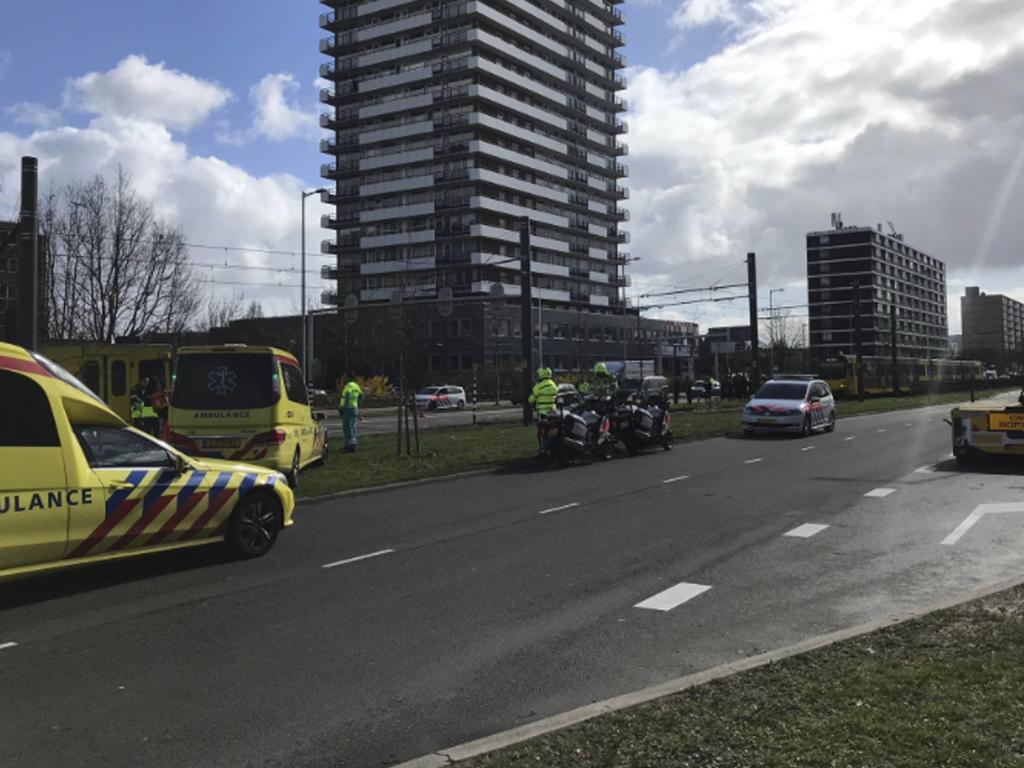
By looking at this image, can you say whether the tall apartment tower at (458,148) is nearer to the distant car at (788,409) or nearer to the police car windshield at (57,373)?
the distant car at (788,409)

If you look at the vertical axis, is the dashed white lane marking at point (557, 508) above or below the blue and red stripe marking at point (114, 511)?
below

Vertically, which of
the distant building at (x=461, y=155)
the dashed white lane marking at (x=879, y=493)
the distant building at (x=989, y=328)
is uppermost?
the distant building at (x=461, y=155)

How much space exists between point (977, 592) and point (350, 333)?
68.2m

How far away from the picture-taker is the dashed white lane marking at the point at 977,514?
8812mm

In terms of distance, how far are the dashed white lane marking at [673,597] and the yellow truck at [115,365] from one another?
19543mm

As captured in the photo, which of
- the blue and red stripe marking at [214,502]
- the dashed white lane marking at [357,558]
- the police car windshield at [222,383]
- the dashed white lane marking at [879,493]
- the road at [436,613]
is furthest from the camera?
the police car windshield at [222,383]

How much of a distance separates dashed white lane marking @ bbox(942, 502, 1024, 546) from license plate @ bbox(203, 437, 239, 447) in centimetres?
961

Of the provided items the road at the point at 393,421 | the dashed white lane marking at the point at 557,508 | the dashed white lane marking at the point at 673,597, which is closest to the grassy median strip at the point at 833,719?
the dashed white lane marking at the point at 673,597

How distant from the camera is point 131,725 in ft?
14.2

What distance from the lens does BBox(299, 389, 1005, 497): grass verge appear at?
1428 cm

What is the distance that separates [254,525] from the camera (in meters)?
8.47

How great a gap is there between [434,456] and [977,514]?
34.5 feet

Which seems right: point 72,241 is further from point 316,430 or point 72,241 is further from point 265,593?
point 265,593

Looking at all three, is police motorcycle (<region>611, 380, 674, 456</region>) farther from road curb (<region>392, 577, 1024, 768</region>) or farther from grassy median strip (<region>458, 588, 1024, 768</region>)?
grassy median strip (<region>458, 588, 1024, 768</region>)
